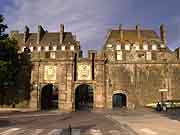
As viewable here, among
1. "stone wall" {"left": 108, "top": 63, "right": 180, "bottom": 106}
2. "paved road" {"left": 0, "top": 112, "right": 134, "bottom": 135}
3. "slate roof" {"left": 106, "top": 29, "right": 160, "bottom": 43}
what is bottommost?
"paved road" {"left": 0, "top": 112, "right": 134, "bottom": 135}

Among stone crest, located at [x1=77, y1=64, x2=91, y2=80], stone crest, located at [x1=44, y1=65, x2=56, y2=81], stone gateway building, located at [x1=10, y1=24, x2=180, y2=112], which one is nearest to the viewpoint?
stone gateway building, located at [x1=10, y1=24, x2=180, y2=112]

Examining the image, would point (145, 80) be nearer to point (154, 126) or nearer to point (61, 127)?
point (154, 126)

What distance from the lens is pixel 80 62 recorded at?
3744cm

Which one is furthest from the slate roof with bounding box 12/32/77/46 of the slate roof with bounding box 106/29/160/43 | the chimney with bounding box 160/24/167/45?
the chimney with bounding box 160/24/167/45

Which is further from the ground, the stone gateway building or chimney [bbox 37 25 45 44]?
chimney [bbox 37 25 45 44]

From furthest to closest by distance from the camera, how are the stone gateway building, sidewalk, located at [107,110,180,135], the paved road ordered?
1. the stone gateway building
2. the paved road
3. sidewalk, located at [107,110,180,135]

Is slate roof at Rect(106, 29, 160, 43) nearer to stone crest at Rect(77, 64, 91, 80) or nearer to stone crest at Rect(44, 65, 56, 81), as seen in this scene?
stone crest at Rect(77, 64, 91, 80)

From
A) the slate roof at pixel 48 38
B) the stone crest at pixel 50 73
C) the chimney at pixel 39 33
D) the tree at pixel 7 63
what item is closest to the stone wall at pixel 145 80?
the stone crest at pixel 50 73

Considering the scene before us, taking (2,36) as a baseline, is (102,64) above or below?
below

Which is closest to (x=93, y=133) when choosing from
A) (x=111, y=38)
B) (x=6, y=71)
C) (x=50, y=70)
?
(x=6, y=71)

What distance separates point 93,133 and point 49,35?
5148cm

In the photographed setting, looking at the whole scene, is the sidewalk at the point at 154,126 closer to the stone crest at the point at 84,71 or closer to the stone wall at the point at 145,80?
the stone wall at the point at 145,80

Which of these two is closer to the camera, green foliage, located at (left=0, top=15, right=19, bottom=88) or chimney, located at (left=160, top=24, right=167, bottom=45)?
green foliage, located at (left=0, top=15, right=19, bottom=88)

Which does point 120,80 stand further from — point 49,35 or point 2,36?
point 49,35
